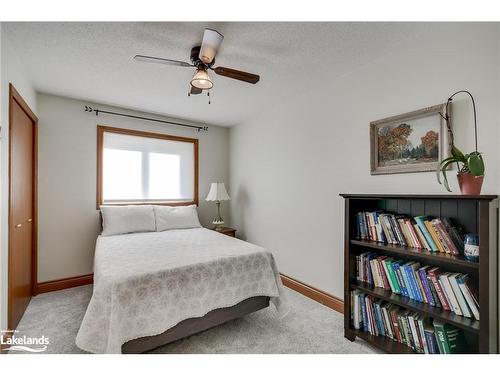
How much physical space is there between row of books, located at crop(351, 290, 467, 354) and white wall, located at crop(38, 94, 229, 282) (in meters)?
3.19

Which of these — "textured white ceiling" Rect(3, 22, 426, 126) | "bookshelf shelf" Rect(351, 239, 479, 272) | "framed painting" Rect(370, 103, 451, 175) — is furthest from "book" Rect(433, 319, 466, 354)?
"textured white ceiling" Rect(3, 22, 426, 126)

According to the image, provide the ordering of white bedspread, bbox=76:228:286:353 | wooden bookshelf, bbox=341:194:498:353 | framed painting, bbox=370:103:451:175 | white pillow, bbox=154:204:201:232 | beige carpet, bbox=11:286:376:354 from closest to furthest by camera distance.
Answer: wooden bookshelf, bbox=341:194:498:353, white bedspread, bbox=76:228:286:353, framed painting, bbox=370:103:451:175, beige carpet, bbox=11:286:376:354, white pillow, bbox=154:204:201:232

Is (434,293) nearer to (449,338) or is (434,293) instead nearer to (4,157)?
(449,338)

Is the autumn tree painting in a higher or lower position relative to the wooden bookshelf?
higher

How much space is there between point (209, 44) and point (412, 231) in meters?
1.92

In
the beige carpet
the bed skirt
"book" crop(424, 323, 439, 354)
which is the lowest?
the beige carpet

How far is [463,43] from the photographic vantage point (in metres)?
1.62

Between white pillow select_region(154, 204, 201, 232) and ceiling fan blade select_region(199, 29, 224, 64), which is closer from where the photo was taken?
ceiling fan blade select_region(199, 29, 224, 64)

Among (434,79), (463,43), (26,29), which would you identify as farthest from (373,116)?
(26,29)

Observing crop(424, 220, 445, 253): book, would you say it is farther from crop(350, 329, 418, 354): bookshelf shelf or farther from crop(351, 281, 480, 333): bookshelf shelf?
crop(350, 329, 418, 354): bookshelf shelf

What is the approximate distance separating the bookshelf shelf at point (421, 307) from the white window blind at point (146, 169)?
288 centimetres

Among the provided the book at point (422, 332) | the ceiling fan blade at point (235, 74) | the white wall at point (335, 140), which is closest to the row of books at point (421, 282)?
the book at point (422, 332)

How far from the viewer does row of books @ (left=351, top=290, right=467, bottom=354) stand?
4.98ft

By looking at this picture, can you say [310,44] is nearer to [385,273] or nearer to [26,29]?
[385,273]
